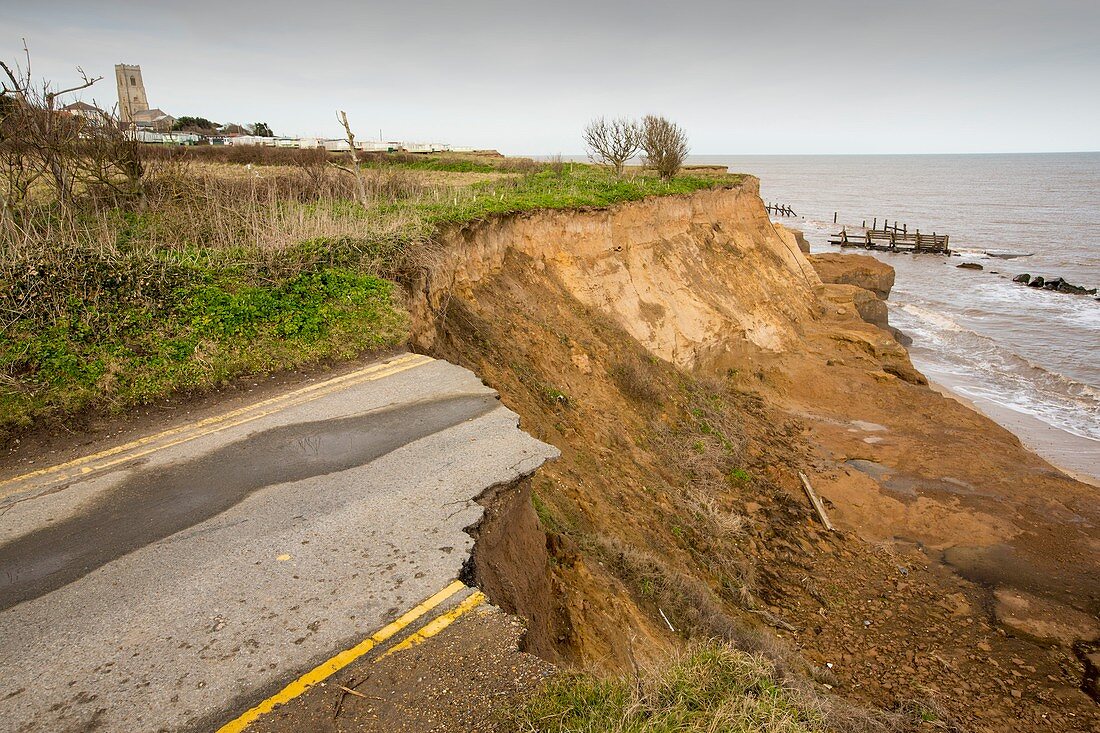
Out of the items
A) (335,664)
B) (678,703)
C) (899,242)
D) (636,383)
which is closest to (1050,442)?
(636,383)

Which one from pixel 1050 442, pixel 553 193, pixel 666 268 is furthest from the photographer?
pixel 666 268

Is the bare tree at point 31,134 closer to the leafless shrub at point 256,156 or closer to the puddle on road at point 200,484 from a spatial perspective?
the puddle on road at point 200,484

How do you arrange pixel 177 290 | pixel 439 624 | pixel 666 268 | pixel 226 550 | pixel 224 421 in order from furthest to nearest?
pixel 666 268 → pixel 177 290 → pixel 224 421 → pixel 226 550 → pixel 439 624

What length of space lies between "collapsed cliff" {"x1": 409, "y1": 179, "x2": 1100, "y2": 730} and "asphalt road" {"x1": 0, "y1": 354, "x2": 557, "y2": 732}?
754 mm

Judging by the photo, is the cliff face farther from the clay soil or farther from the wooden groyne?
the wooden groyne

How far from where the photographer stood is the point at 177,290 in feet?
27.3

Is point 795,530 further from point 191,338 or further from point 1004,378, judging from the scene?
point 1004,378

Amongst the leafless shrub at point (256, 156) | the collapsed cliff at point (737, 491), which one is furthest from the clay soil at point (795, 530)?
the leafless shrub at point (256, 156)

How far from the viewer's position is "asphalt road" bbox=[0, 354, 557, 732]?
12.4 ft

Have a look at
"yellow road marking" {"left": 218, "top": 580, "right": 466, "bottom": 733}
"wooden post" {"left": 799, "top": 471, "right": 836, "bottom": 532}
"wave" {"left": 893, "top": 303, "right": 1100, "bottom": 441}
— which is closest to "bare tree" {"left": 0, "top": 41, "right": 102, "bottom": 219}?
"yellow road marking" {"left": 218, "top": 580, "right": 466, "bottom": 733}

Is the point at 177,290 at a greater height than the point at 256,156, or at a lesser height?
lesser

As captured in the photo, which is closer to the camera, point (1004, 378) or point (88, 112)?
point (88, 112)

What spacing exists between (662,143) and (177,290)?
2197 centimetres

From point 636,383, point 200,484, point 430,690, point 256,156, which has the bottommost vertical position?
point 636,383
